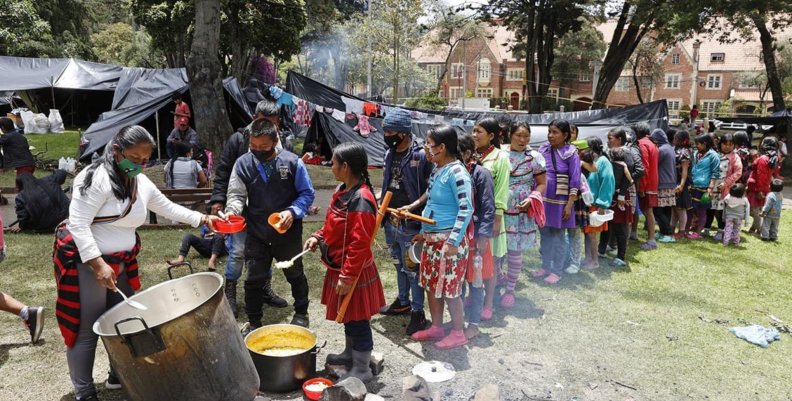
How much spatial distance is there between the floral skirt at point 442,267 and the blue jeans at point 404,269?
1.07 ft

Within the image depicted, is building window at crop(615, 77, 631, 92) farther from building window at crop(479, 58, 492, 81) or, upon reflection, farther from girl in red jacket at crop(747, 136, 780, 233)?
girl in red jacket at crop(747, 136, 780, 233)

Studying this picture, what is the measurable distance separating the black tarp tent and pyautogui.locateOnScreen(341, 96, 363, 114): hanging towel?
0.13 metres

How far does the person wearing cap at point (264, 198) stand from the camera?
12.7 ft

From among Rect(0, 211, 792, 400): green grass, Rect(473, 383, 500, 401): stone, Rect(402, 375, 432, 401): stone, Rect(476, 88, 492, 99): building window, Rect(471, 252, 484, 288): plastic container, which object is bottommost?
Rect(0, 211, 792, 400): green grass

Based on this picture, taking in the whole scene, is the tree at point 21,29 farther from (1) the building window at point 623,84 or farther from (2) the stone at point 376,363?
(1) the building window at point 623,84

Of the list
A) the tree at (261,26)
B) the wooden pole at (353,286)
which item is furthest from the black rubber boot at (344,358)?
the tree at (261,26)

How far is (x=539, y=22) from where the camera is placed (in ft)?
72.4

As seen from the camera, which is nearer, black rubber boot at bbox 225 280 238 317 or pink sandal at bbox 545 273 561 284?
black rubber boot at bbox 225 280 238 317

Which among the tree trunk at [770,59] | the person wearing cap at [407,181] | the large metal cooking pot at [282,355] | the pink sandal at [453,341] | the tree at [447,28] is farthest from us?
the tree at [447,28]

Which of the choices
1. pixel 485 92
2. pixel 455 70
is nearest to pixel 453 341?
pixel 485 92

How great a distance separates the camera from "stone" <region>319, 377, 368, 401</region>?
293 cm

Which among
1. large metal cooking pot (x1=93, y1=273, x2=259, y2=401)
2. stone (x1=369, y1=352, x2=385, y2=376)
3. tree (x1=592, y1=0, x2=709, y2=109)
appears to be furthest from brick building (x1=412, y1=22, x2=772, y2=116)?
large metal cooking pot (x1=93, y1=273, x2=259, y2=401)

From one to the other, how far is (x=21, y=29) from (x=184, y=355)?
24.1 m

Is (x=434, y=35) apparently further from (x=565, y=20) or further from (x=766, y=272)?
(x=766, y=272)
